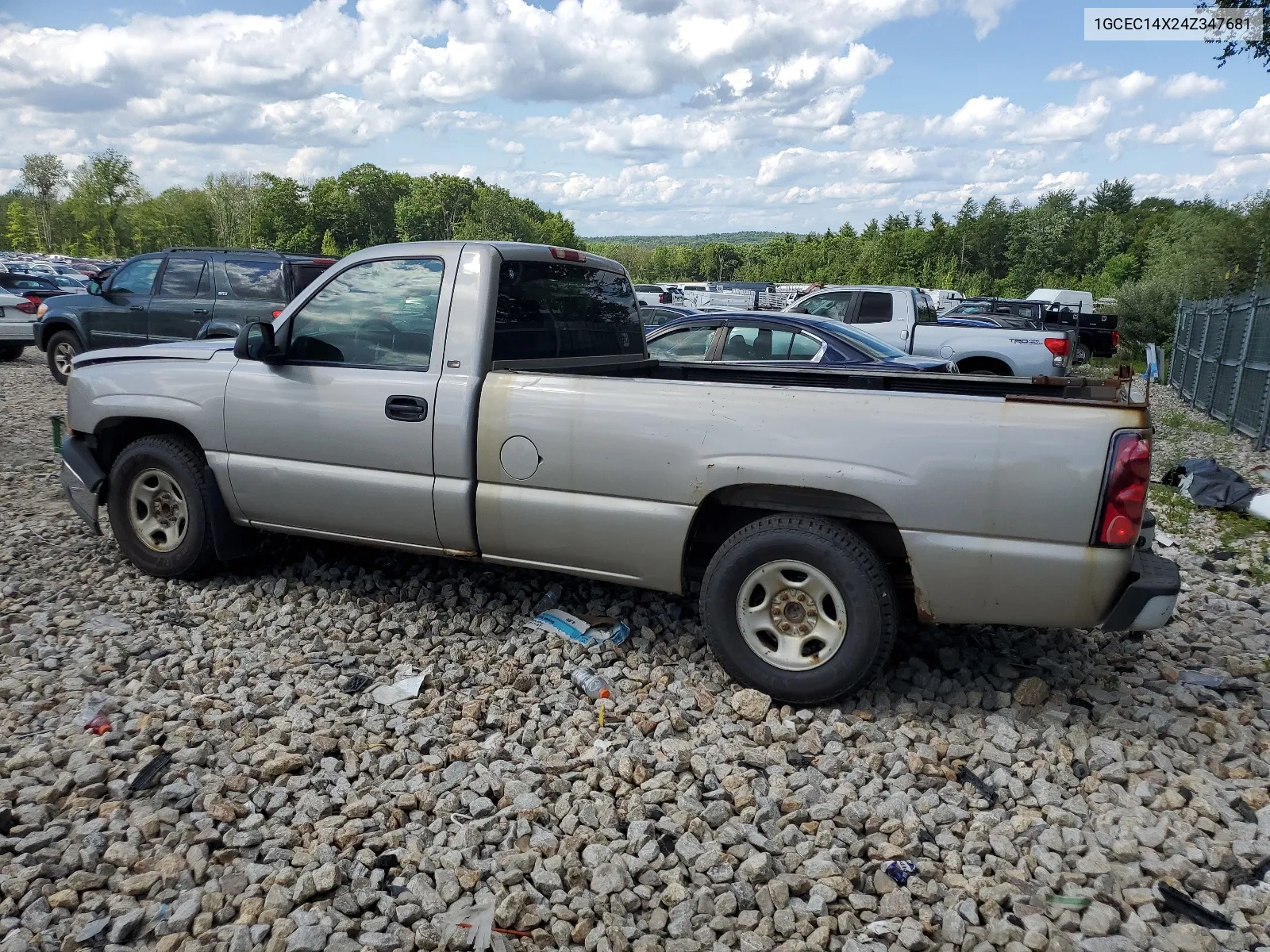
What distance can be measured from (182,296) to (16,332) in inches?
284

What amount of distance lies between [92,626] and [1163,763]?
502 cm

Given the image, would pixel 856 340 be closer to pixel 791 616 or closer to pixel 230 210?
pixel 791 616

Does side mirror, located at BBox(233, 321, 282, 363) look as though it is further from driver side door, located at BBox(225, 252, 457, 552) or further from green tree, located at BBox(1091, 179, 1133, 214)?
green tree, located at BBox(1091, 179, 1133, 214)

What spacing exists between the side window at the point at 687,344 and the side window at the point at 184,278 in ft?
21.0

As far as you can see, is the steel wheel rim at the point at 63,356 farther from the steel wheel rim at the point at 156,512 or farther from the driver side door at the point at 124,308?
the steel wheel rim at the point at 156,512

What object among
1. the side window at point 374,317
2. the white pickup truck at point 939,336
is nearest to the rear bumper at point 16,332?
the white pickup truck at point 939,336

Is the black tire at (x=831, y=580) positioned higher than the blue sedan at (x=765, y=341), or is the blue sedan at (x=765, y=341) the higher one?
the blue sedan at (x=765, y=341)

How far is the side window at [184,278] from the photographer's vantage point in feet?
39.1

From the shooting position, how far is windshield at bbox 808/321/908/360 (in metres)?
9.08

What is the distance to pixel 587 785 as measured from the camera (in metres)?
3.54

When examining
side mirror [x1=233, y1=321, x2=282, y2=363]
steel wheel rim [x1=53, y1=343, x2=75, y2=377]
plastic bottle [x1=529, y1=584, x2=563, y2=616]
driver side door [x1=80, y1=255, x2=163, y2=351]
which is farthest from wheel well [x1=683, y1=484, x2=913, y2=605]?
steel wheel rim [x1=53, y1=343, x2=75, y2=377]

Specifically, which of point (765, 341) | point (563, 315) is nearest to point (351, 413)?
point (563, 315)

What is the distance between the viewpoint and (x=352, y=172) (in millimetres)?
139375

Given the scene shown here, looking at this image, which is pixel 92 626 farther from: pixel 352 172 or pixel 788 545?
pixel 352 172
